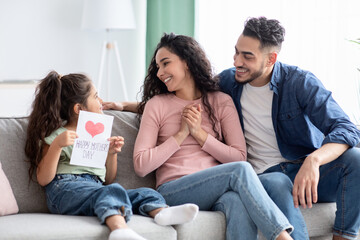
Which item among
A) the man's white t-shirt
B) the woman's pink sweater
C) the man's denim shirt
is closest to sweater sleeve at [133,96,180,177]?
the woman's pink sweater

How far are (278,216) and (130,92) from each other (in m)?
3.36

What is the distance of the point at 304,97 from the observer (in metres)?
2.29

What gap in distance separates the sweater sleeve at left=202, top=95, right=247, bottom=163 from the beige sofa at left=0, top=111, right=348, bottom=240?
314mm

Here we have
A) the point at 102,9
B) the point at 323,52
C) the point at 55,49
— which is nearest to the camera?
the point at 323,52

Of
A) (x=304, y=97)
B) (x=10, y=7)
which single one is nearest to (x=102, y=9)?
(x=10, y=7)

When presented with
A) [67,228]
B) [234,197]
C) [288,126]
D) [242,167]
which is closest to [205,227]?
[234,197]

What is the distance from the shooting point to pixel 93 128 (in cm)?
211

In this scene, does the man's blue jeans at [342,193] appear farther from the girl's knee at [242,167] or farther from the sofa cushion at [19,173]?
the sofa cushion at [19,173]

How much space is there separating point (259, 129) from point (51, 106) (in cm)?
91

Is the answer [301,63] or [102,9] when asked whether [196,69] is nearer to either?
[301,63]

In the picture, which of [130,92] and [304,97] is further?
[130,92]

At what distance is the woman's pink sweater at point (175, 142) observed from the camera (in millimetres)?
2215

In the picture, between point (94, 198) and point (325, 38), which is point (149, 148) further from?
point (325, 38)

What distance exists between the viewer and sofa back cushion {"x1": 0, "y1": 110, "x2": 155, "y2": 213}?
83.7 inches
